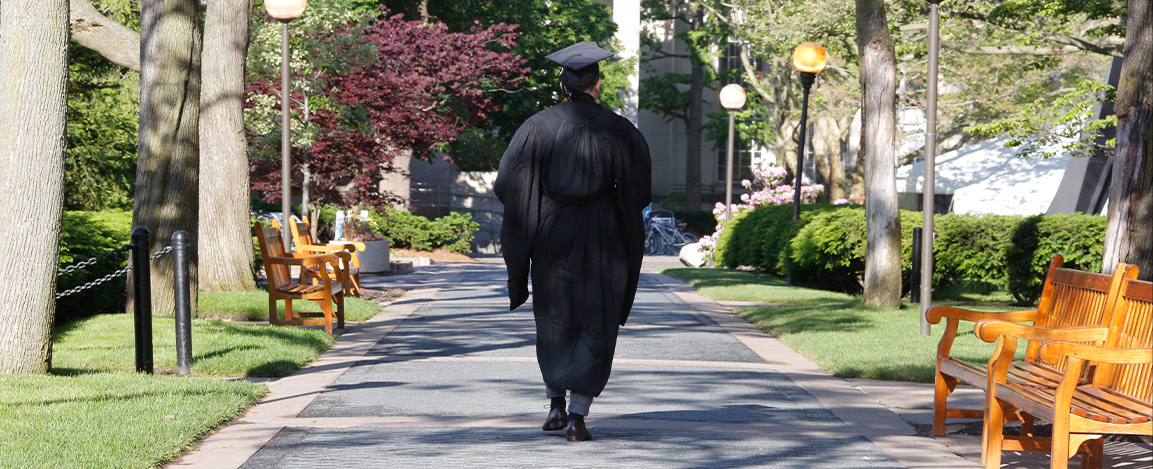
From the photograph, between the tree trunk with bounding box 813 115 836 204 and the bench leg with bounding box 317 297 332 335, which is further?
the tree trunk with bounding box 813 115 836 204

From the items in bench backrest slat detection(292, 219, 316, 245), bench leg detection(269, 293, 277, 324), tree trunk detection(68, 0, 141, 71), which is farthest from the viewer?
bench backrest slat detection(292, 219, 316, 245)

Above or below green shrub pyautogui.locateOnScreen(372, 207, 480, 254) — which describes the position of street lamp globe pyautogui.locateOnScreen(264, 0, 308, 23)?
above

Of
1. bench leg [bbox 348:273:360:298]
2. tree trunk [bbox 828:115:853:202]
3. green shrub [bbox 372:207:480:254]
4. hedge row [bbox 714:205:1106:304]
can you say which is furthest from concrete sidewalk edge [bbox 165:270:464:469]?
tree trunk [bbox 828:115:853:202]

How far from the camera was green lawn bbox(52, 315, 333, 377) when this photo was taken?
335 inches

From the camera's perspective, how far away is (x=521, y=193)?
603cm

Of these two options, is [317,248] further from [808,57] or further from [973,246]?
[973,246]

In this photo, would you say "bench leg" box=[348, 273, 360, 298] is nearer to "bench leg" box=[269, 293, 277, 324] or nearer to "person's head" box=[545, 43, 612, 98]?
"bench leg" box=[269, 293, 277, 324]

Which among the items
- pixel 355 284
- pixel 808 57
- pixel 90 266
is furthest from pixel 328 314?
pixel 808 57

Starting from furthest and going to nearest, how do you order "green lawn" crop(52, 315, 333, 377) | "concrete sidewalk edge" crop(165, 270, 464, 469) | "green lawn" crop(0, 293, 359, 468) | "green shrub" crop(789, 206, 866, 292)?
"green shrub" crop(789, 206, 866, 292)
"green lawn" crop(52, 315, 333, 377)
"concrete sidewalk edge" crop(165, 270, 464, 469)
"green lawn" crop(0, 293, 359, 468)

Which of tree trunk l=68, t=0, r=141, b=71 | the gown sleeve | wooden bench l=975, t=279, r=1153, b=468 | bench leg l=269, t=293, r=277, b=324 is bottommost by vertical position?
bench leg l=269, t=293, r=277, b=324

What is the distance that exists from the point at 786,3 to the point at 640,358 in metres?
23.2

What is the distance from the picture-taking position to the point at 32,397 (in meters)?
6.76

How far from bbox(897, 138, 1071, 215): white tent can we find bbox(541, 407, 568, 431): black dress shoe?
23.4 meters

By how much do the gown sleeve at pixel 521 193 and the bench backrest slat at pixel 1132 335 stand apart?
9.22 ft
